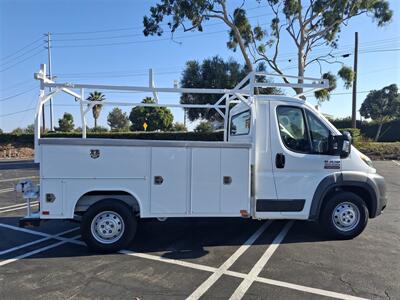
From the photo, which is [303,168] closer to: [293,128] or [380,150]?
[293,128]

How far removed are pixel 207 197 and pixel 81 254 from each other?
2060 millimetres

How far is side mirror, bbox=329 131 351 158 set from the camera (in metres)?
5.80

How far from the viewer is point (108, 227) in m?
5.42

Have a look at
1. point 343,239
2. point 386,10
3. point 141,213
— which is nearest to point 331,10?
point 386,10

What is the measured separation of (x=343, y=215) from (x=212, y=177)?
2.36 m

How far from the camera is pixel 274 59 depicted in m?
25.7

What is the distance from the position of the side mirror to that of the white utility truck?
2cm

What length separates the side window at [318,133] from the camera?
5.93 meters

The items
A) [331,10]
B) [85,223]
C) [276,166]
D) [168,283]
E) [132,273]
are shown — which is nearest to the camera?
[168,283]

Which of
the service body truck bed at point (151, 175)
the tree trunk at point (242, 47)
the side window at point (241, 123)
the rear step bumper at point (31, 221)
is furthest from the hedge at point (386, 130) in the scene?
the rear step bumper at point (31, 221)

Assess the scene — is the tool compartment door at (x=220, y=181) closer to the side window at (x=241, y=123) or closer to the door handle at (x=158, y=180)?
the door handle at (x=158, y=180)

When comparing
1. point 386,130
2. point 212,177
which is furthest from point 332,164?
point 386,130

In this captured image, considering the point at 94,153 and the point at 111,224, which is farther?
Result: the point at 111,224

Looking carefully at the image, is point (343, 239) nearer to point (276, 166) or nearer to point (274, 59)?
point (276, 166)
